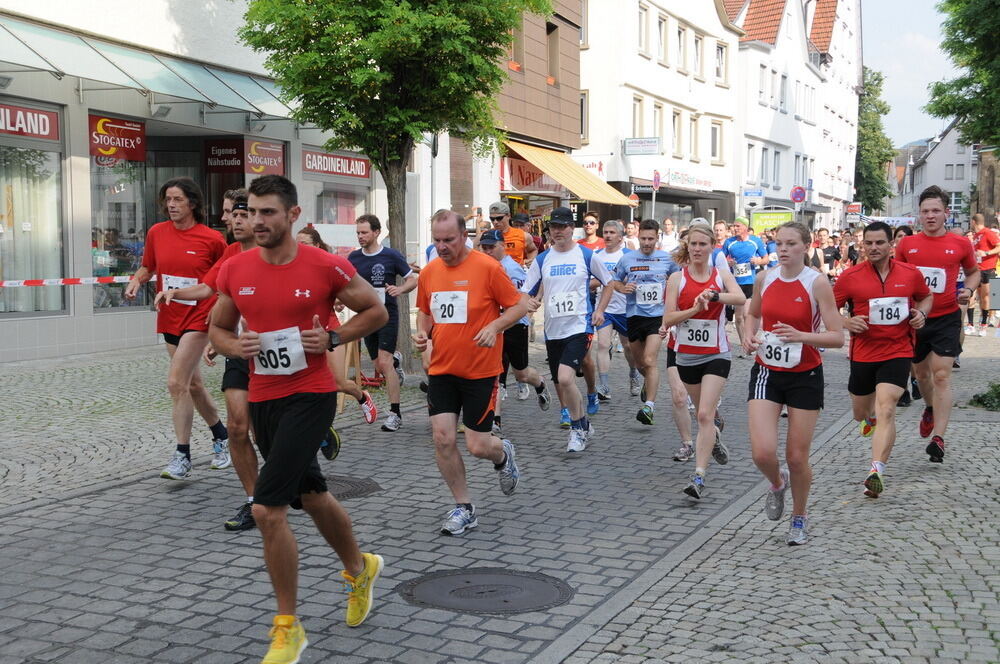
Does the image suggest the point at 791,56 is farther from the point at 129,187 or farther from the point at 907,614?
the point at 907,614

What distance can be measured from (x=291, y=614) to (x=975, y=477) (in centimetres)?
561

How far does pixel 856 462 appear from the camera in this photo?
8773mm

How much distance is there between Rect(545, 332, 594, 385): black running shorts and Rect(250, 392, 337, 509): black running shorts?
492 centimetres

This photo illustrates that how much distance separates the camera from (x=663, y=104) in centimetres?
4097

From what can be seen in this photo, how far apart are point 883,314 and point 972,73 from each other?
1698 cm

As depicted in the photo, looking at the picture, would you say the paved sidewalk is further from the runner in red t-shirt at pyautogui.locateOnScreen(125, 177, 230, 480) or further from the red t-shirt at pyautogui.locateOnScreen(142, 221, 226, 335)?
the red t-shirt at pyautogui.locateOnScreen(142, 221, 226, 335)

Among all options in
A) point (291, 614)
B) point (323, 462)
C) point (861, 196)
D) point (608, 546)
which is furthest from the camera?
point (861, 196)

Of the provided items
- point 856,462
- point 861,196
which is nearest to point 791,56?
point 861,196

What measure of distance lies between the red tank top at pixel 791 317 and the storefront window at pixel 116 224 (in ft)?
39.8

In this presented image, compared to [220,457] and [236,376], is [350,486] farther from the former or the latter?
[236,376]

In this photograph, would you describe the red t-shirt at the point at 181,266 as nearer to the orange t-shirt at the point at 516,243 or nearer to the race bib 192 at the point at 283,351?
the race bib 192 at the point at 283,351

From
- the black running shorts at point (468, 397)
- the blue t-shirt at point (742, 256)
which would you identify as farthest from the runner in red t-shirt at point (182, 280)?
the blue t-shirt at point (742, 256)

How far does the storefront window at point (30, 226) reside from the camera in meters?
14.7

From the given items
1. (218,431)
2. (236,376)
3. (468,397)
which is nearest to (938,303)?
(468,397)
